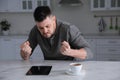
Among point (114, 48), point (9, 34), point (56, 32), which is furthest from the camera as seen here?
point (9, 34)

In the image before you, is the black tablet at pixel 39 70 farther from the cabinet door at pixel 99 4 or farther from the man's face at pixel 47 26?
the cabinet door at pixel 99 4

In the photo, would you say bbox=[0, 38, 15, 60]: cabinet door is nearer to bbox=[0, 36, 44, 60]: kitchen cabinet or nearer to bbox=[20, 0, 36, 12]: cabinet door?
bbox=[0, 36, 44, 60]: kitchen cabinet

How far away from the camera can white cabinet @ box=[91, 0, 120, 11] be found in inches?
170

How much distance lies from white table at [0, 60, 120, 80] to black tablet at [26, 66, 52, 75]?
0.03 meters

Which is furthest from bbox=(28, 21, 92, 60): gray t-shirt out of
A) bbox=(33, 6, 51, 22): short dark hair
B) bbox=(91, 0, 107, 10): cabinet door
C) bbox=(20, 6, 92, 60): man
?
bbox=(91, 0, 107, 10): cabinet door

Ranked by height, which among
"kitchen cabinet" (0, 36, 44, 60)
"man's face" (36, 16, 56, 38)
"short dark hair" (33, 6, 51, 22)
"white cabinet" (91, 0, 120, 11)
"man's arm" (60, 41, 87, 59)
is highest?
"white cabinet" (91, 0, 120, 11)

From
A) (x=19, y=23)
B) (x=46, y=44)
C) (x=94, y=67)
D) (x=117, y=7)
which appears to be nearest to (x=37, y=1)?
(x=19, y=23)

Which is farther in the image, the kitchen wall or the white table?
the kitchen wall

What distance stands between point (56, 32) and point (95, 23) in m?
2.60

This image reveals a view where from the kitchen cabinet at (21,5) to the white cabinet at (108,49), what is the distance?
1385 millimetres

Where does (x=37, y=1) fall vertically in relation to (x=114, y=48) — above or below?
above

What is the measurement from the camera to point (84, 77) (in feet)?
5.33

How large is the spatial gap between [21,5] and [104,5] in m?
1.68

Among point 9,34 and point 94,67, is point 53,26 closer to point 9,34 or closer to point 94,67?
point 94,67
